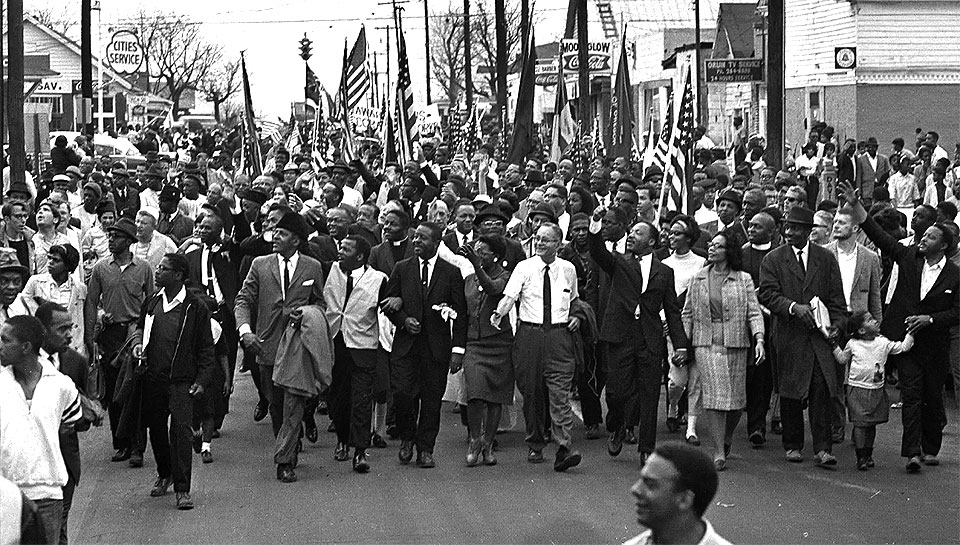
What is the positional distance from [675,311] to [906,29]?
3325cm

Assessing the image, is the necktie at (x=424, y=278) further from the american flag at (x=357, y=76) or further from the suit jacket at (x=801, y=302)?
the american flag at (x=357, y=76)

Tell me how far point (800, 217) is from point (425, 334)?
9.73 feet

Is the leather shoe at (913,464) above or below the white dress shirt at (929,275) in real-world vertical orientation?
below

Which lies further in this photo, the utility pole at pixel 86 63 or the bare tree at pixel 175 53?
the bare tree at pixel 175 53

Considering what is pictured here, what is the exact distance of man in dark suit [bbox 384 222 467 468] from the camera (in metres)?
12.4

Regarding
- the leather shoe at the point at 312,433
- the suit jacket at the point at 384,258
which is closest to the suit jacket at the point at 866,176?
the suit jacket at the point at 384,258

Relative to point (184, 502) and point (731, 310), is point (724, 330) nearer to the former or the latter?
point (731, 310)

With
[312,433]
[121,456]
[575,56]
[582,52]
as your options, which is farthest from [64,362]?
[575,56]

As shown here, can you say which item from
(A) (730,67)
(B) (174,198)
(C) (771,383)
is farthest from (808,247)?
(A) (730,67)

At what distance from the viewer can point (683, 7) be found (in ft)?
271

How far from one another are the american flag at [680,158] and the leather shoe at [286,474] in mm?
5609

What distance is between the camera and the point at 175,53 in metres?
114

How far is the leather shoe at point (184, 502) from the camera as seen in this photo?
35.5ft

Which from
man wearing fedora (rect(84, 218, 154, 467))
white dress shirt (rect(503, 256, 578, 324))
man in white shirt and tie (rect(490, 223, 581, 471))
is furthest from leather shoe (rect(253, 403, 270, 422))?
white dress shirt (rect(503, 256, 578, 324))
